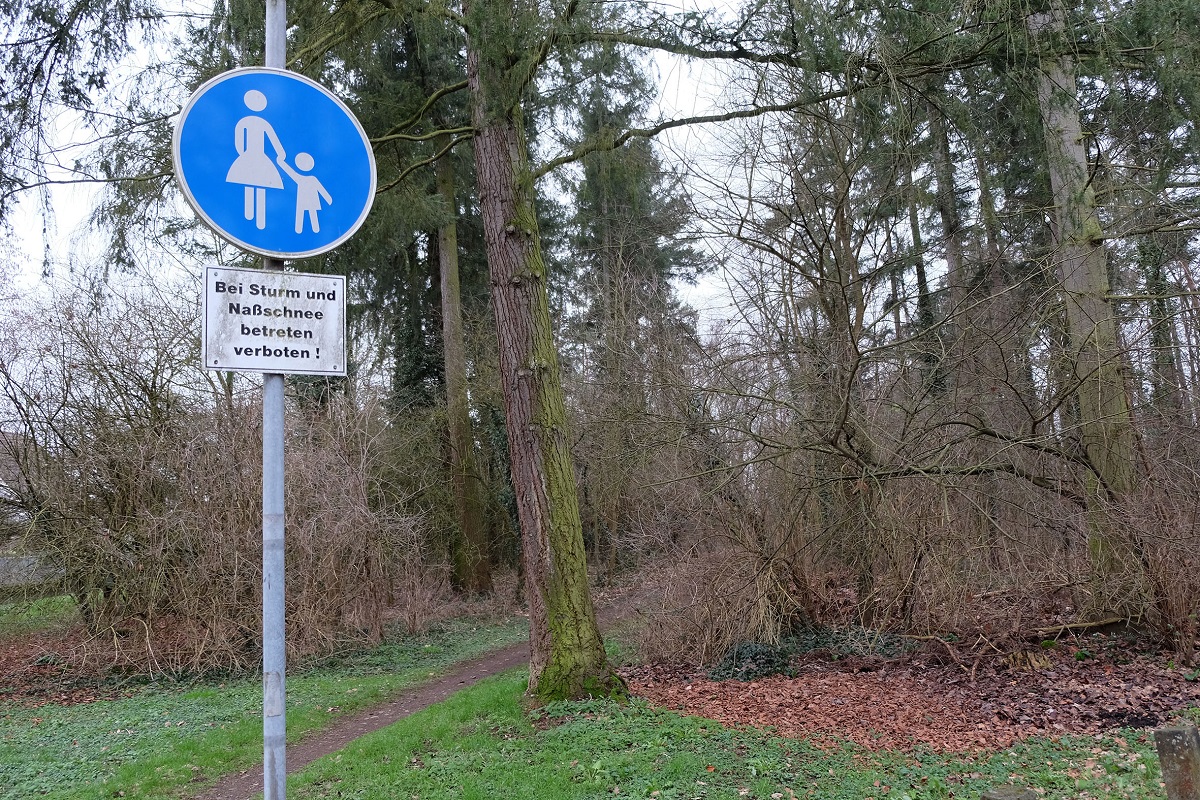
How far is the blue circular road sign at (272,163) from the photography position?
109 inches

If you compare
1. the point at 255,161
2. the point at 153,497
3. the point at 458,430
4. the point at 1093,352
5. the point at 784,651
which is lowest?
the point at 784,651

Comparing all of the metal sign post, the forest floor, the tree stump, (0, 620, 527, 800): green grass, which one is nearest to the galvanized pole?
the metal sign post

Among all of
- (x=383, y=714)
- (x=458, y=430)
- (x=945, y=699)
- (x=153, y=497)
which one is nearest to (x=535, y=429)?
(x=383, y=714)

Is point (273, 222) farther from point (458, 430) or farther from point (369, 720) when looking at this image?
point (458, 430)

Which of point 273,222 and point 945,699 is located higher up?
point 273,222

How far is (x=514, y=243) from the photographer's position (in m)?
7.39

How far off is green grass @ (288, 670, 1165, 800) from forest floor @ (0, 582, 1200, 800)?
46 cm

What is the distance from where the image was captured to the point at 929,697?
773 centimetres

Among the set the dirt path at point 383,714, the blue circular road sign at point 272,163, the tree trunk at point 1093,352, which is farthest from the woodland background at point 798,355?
the blue circular road sign at point 272,163

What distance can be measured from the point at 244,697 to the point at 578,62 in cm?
818

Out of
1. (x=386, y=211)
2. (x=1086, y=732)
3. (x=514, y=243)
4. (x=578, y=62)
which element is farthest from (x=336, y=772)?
(x=386, y=211)

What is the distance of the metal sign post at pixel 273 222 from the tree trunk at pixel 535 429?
422 centimetres

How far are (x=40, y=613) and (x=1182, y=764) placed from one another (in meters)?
13.7

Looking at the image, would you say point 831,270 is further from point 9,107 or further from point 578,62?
point 9,107
